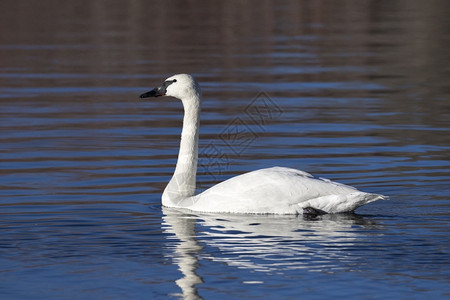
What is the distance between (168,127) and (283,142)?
229 cm

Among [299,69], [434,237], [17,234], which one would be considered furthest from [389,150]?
[299,69]

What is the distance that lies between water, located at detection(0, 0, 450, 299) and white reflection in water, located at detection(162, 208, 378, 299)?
23mm

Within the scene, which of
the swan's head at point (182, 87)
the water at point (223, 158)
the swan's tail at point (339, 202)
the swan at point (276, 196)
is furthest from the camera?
the swan's head at point (182, 87)

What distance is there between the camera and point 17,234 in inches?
398

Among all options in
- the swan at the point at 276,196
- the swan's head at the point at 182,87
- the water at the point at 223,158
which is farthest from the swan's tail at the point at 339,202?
the swan's head at the point at 182,87

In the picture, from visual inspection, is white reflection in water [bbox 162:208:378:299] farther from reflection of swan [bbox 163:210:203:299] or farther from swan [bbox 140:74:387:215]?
swan [bbox 140:74:387:215]

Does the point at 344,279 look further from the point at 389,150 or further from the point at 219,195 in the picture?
the point at 389,150

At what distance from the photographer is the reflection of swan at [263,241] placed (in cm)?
883

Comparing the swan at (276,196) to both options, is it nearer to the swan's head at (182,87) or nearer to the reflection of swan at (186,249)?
the reflection of swan at (186,249)

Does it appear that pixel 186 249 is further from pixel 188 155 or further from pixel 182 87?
pixel 182 87

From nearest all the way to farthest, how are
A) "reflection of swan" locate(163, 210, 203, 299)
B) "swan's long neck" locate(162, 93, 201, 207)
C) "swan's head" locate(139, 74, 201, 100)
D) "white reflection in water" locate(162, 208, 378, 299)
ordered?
"reflection of swan" locate(163, 210, 203, 299) → "white reflection in water" locate(162, 208, 378, 299) → "swan's long neck" locate(162, 93, 201, 207) → "swan's head" locate(139, 74, 201, 100)

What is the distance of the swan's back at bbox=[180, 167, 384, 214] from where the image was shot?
1077cm

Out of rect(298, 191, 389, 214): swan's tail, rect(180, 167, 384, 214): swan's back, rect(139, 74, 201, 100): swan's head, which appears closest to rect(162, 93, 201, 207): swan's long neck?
rect(139, 74, 201, 100): swan's head

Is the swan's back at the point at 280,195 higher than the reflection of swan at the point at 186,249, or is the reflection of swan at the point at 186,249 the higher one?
the swan's back at the point at 280,195
